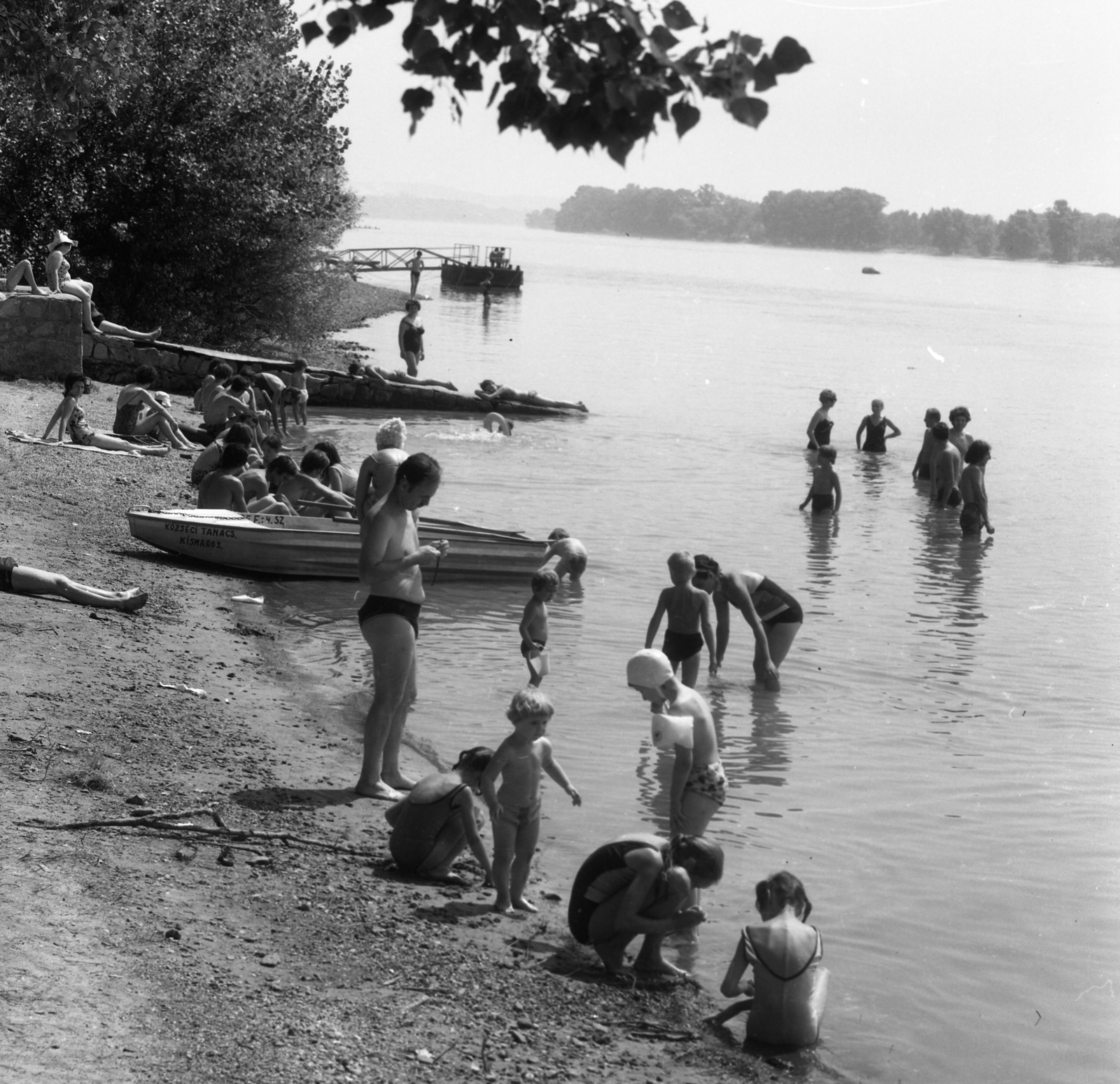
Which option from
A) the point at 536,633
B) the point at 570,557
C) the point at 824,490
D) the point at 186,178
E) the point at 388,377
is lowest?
the point at 536,633

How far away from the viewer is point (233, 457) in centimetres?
1563

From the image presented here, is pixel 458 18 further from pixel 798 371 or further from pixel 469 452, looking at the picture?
pixel 798 371

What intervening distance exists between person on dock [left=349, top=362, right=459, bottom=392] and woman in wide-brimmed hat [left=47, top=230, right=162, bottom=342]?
4334mm

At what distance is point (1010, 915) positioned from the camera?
8.30 meters

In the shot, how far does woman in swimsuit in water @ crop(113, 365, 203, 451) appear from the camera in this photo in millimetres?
20734

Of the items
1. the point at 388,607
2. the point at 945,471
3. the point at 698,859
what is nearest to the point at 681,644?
the point at 388,607

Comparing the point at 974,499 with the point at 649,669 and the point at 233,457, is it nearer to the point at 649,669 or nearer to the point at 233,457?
the point at 233,457

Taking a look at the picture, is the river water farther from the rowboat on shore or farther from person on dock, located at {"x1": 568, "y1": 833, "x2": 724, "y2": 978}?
person on dock, located at {"x1": 568, "y1": 833, "x2": 724, "y2": 978}

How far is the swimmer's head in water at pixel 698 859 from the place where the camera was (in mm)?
6691

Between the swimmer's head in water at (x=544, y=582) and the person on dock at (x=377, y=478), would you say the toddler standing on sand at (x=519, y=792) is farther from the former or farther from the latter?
the swimmer's head in water at (x=544, y=582)

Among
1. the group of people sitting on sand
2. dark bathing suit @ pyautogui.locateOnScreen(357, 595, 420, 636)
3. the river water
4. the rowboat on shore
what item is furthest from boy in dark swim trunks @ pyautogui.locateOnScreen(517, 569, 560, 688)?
the group of people sitting on sand

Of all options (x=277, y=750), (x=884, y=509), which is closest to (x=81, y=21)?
(x=277, y=750)

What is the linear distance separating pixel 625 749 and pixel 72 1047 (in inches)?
243

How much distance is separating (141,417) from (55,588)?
9.56m
